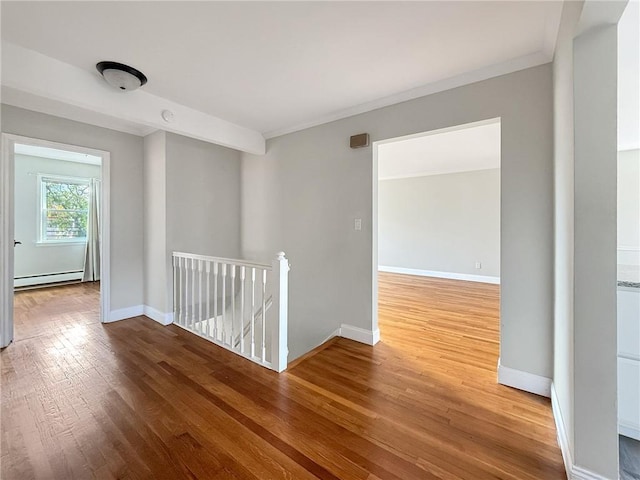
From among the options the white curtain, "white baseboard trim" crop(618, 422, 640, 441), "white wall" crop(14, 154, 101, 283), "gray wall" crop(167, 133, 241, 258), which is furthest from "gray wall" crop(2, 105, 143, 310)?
"white baseboard trim" crop(618, 422, 640, 441)

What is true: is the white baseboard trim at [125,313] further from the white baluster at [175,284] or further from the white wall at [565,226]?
the white wall at [565,226]

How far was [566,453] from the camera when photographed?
1.29m

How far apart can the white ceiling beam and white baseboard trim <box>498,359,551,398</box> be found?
346 cm

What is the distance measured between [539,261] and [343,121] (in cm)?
212

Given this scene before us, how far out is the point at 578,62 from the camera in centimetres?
114

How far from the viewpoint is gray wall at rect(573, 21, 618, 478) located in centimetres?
110

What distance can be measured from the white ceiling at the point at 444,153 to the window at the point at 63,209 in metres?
6.14

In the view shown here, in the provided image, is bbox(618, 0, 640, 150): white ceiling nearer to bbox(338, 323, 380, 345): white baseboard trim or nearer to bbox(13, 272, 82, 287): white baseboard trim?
bbox(338, 323, 380, 345): white baseboard trim

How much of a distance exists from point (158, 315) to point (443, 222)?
562cm

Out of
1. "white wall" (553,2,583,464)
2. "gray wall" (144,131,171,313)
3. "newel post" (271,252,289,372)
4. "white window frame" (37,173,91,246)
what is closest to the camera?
"white wall" (553,2,583,464)

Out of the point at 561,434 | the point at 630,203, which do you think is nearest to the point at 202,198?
the point at 561,434

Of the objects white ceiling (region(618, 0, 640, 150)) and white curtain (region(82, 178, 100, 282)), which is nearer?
white ceiling (region(618, 0, 640, 150))

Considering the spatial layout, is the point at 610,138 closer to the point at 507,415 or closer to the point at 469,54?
the point at 469,54

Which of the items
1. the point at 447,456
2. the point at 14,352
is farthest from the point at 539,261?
the point at 14,352
